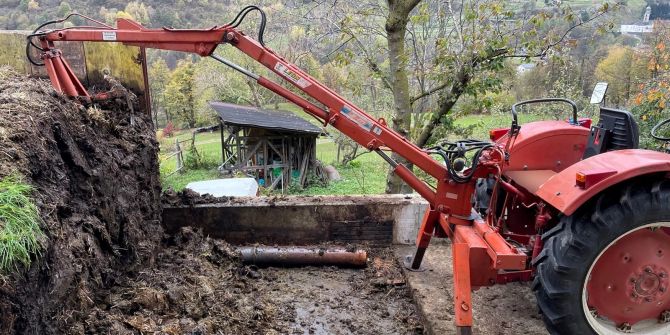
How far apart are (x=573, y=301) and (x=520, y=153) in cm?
134

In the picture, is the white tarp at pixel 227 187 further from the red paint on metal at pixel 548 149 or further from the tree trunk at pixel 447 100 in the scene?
the red paint on metal at pixel 548 149

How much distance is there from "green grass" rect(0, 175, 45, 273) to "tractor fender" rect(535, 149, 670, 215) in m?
2.69

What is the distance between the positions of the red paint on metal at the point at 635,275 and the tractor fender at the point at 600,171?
1.50 ft

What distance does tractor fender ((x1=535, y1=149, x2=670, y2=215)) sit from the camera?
2.57m

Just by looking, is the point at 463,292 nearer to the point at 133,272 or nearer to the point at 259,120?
the point at 133,272

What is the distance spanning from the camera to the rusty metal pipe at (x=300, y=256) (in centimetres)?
429

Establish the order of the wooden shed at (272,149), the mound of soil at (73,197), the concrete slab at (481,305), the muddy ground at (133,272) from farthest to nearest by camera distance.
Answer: the wooden shed at (272,149) → the concrete slab at (481,305) → the muddy ground at (133,272) → the mound of soil at (73,197)

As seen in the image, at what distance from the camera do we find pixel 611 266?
2.82m

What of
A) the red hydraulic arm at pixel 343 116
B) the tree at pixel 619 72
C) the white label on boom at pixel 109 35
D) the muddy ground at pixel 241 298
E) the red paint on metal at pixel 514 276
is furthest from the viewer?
the tree at pixel 619 72

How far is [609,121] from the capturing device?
121 inches

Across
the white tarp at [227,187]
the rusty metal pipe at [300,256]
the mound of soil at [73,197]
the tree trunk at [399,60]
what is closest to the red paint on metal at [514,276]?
the rusty metal pipe at [300,256]

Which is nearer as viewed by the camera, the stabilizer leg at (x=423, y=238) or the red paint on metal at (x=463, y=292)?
the red paint on metal at (x=463, y=292)

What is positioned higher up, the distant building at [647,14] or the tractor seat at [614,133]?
the distant building at [647,14]

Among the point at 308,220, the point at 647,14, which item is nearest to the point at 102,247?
the point at 308,220
